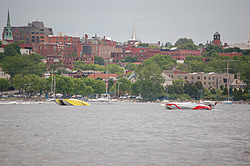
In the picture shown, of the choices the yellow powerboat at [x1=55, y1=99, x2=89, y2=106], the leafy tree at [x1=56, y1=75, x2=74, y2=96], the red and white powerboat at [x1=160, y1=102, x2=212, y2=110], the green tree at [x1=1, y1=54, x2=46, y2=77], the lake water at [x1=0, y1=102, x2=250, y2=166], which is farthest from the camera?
the green tree at [x1=1, y1=54, x2=46, y2=77]

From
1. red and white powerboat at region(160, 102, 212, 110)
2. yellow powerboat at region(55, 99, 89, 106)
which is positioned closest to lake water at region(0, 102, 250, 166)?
red and white powerboat at region(160, 102, 212, 110)

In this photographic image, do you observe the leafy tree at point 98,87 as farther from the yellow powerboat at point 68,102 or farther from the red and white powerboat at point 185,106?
the red and white powerboat at point 185,106

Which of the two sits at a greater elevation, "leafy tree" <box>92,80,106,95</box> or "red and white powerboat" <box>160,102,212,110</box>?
"leafy tree" <box>92,80,106,95</box>

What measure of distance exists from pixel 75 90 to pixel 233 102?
197ft

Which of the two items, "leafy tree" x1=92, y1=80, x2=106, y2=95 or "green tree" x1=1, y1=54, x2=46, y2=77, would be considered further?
"green tree" x1=1, y1=54, x2=46, y2=77

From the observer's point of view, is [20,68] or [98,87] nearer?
[98,87]

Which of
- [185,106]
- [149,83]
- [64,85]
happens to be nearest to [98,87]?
[64,85]

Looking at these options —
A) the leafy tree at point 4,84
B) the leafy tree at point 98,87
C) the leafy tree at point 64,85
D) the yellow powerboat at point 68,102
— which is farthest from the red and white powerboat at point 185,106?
the leafy tree at point 4,84

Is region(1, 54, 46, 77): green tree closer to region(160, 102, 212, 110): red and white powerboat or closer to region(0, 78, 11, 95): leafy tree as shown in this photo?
region(0, 78, 11, 95): leafy tree

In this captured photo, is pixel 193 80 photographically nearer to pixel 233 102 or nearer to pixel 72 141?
pixel 233 102

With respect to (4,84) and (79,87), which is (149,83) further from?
(4,84)

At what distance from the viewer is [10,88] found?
177500 millimetres

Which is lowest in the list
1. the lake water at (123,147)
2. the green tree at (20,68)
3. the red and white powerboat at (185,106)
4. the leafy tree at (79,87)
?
the lake water at (123,147)

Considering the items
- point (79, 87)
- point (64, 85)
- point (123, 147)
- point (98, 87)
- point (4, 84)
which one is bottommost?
point (123, 147)
